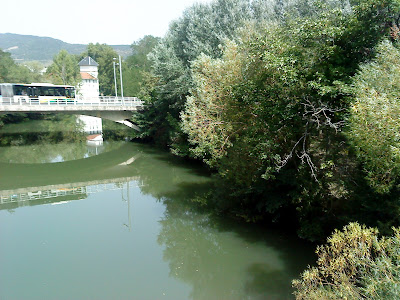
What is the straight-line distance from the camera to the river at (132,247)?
28.9ft

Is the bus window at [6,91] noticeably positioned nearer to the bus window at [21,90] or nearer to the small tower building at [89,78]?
the bus window at [21,90]

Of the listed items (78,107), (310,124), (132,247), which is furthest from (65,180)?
(310,124)

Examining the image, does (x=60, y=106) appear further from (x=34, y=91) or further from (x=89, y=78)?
(x=89, y=78)

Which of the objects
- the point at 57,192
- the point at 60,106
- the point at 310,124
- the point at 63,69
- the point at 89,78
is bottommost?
the point at 57,192

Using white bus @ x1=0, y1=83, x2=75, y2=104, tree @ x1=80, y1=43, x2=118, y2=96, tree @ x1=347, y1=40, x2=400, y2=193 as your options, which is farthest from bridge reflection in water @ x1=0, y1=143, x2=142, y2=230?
tree @ x1=80, y1=43, x2=118, y2=96

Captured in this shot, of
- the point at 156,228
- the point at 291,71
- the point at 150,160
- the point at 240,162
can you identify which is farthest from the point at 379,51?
the point at 150,160

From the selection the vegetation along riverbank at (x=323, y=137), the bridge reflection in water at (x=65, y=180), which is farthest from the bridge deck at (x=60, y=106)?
the vegetation along riverbank at (x=323, y=137)

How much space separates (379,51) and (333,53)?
130 cm

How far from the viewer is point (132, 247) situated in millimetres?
11070

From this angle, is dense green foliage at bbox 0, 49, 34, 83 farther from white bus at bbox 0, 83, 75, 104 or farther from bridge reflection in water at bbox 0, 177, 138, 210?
bridge reflection in water at bbox 0, 177, 138, 210

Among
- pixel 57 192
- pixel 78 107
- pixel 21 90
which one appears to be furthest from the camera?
pixel 21 90

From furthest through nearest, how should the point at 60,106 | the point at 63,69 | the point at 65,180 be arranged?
the point at 63,69 → the point at 60,106 → the point at 65,180

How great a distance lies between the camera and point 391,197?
7.34 meters

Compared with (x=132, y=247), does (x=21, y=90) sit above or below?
above
